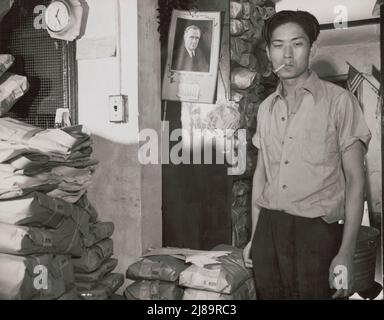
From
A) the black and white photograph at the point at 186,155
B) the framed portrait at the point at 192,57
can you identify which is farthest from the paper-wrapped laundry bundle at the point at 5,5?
the framed portrait at the point at 192,57

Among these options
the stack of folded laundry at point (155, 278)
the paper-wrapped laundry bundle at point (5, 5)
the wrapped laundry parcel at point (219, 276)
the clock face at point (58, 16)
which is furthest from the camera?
the paper-wrapped laundry bundle at point (5, 5)

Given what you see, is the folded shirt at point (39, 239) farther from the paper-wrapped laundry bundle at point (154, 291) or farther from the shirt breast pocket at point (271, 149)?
the shirt breast pocket at point (271, 149)

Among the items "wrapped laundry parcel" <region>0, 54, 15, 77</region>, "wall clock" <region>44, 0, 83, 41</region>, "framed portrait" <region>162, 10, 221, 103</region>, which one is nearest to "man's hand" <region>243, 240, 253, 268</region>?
"framed portrait" <region>162, 10, 221, 103</region>

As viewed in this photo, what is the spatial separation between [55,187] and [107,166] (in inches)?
15.8

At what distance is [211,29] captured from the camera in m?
2.69

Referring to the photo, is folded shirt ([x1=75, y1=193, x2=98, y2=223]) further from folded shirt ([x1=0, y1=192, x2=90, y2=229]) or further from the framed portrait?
the framed portrait

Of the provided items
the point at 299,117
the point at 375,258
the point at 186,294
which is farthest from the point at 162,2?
the point at 375,258

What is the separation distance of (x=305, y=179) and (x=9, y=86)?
172cm

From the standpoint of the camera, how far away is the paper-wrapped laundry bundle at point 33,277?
82.4 inches

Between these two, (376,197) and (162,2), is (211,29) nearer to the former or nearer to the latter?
(162,2)

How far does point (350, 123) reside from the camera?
203 centimetres

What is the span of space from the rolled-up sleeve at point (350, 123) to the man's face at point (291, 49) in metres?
0.25

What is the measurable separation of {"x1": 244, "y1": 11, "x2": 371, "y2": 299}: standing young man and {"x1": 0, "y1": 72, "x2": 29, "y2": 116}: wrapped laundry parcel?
1.44 m

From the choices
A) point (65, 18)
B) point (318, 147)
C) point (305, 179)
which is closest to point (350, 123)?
point (318, 147)
